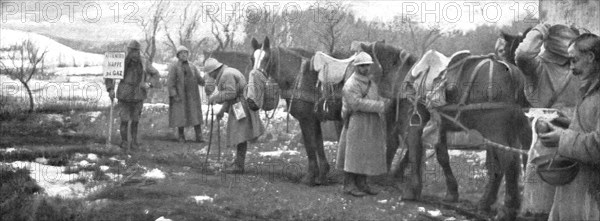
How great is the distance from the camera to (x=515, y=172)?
8.58 metres

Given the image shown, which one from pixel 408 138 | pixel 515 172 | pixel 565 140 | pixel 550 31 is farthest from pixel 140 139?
pixel 565 140

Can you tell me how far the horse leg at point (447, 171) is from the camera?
9719mm

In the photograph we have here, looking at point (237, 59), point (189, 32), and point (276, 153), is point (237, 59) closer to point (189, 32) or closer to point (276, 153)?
point (276, 153)

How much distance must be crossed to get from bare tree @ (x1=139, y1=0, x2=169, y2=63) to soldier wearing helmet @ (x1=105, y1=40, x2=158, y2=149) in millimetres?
13672

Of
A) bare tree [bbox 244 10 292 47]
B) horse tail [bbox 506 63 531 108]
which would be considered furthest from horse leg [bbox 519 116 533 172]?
bare tree [bbox 244 10 292 47]

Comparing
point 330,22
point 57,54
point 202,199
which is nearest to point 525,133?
point 202,199

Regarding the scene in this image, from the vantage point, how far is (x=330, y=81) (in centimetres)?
1037

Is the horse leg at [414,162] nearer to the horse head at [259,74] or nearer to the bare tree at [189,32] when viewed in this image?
the horse head at [259,74]

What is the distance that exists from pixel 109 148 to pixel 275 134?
15.1 ft

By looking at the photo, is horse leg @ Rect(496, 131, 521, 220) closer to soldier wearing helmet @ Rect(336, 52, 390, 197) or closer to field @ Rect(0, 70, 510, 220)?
field @ Rect(0, 70, 510, 220)

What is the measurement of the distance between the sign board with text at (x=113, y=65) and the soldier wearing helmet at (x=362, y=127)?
5.61 meters

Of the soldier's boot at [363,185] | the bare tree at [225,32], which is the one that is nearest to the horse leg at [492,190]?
the soldier's boot at [363,185]

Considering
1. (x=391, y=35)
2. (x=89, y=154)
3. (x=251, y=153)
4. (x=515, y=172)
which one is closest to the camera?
(x=515, y=172)

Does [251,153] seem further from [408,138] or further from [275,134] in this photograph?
[408,138]
